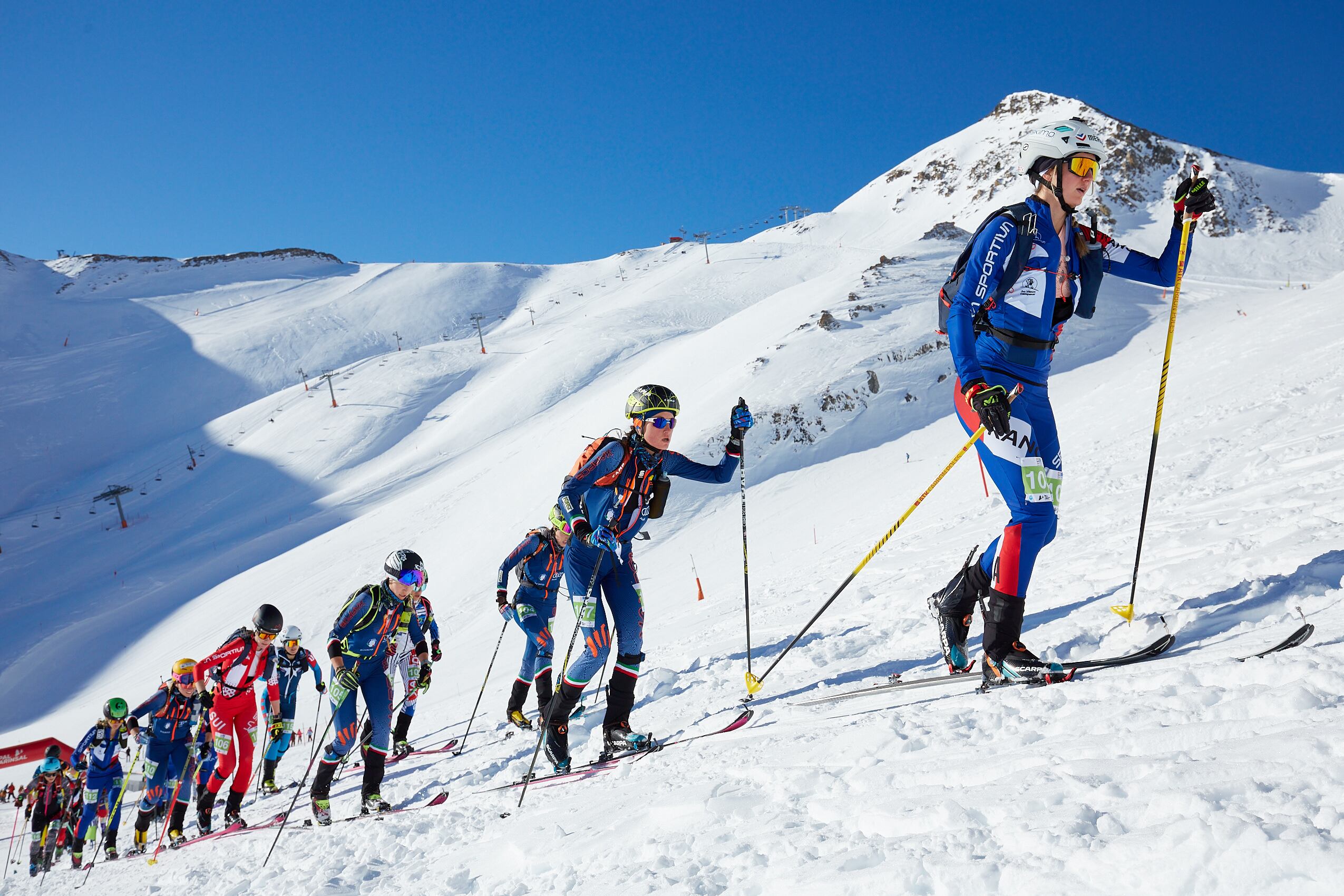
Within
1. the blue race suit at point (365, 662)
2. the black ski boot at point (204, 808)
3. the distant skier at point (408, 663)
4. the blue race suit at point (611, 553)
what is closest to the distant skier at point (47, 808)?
the black ski boot at point (204, 808)

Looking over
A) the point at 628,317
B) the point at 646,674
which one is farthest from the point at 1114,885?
the point at 628,317

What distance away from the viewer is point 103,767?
984 cm

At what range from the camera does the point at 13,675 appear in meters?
25.7

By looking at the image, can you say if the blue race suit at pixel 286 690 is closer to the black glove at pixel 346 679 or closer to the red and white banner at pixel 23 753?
the black glove at pixel 346 679

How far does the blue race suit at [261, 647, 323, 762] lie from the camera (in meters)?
9.50

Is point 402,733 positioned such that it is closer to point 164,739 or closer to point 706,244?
point 164,739

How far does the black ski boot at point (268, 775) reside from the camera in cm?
988

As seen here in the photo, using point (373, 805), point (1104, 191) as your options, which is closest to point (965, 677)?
point (373, 805)

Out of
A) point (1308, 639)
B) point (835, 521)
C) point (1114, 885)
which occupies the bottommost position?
point (835, 521)

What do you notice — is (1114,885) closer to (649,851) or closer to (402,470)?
(649,851)

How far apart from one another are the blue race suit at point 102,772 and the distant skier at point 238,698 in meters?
1.32

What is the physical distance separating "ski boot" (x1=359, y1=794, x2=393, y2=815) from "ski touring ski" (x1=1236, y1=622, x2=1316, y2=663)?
6143mm

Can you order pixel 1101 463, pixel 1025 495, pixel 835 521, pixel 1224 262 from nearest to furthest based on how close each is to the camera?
1. pixel 1025 495
2. pixel 1101 463
3. pixel 835 521
4. pixel 1224 262

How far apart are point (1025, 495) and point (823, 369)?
73.6ft
